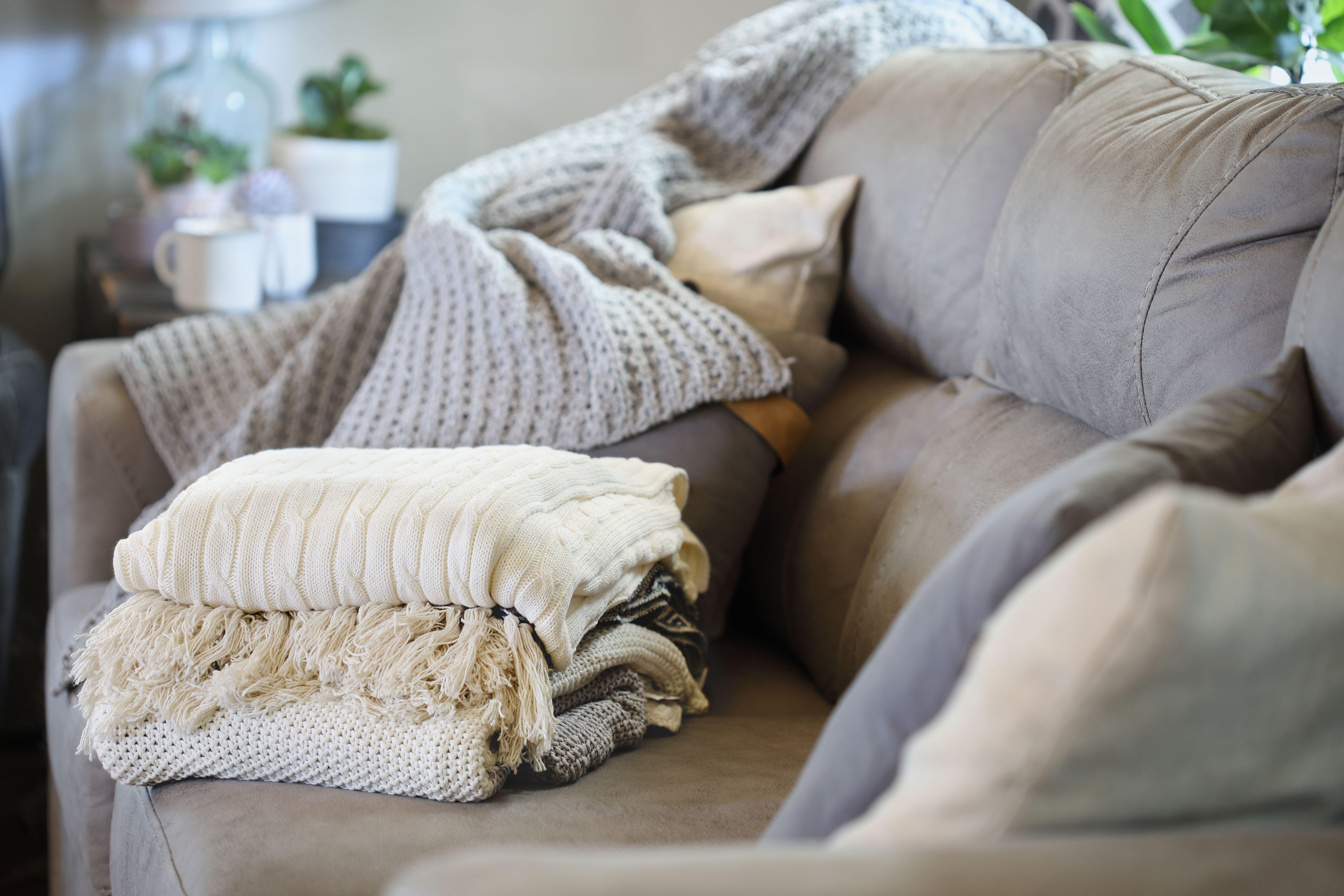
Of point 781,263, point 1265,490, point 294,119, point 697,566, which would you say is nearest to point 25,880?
point 697,566

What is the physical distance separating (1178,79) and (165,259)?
1.21m

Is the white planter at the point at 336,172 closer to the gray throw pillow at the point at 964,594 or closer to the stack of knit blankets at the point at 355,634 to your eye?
the stack of knit blankets at the point at 355,634

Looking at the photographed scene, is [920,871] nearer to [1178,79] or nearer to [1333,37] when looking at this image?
[1178,79]

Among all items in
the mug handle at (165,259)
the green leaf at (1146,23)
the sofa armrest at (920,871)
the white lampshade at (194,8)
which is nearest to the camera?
the sofa armrest at (920,871)

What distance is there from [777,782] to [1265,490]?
1.21ft

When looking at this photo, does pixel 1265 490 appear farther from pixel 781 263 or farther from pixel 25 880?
pixel 25 880

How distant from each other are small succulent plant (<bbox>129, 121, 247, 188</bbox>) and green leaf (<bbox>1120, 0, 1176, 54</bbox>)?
1.26 metres

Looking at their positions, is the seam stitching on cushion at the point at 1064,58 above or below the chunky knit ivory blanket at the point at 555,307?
above

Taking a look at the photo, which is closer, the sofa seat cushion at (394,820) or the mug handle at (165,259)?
the sofa seat cushion at (394,820)

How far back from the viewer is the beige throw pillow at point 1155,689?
0.31 metres

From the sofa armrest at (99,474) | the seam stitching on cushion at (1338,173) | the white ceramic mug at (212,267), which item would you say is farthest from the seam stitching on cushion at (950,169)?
the white ceramic mug at (212,267)

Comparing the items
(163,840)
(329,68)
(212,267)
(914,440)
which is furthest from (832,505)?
(329,68)

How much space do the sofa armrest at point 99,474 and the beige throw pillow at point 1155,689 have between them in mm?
953

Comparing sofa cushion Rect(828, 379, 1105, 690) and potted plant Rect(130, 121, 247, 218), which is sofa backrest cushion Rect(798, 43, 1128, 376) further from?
potted plant Rect(130, 121, 247, 218)
